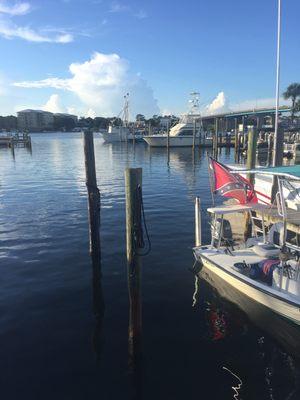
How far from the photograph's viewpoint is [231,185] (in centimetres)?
1268

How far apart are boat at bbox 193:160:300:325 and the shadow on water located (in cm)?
35

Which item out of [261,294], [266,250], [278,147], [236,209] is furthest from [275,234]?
[278,147]

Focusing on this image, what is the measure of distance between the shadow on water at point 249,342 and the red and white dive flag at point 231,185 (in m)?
3.17

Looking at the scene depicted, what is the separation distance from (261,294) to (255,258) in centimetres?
167

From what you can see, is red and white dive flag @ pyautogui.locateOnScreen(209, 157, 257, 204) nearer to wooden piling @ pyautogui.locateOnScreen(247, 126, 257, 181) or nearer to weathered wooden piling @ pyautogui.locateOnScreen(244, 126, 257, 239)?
weathered wooden piling @ pyautogui.locateOnScreen(244, 126, 257, 239)

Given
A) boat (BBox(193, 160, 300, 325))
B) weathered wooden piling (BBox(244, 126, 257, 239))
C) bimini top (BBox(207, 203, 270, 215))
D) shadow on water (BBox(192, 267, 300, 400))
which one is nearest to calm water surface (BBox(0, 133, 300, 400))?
shadow on water (BBox(192, 267, 300, 400))

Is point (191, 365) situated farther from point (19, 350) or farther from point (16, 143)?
point (16, 143)

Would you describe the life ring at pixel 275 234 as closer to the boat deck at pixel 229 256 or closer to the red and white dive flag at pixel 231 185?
the boat deck at pixel 229 256

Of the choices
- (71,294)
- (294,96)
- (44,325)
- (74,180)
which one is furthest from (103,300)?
(294,96)

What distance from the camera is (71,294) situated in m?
10.9

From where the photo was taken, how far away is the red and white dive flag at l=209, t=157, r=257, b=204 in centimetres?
1267

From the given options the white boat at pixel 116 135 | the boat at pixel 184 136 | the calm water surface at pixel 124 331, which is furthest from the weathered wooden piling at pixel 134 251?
the white boat at pixel 116 135

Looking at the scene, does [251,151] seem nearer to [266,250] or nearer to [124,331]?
[266,250]

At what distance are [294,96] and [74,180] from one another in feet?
338
